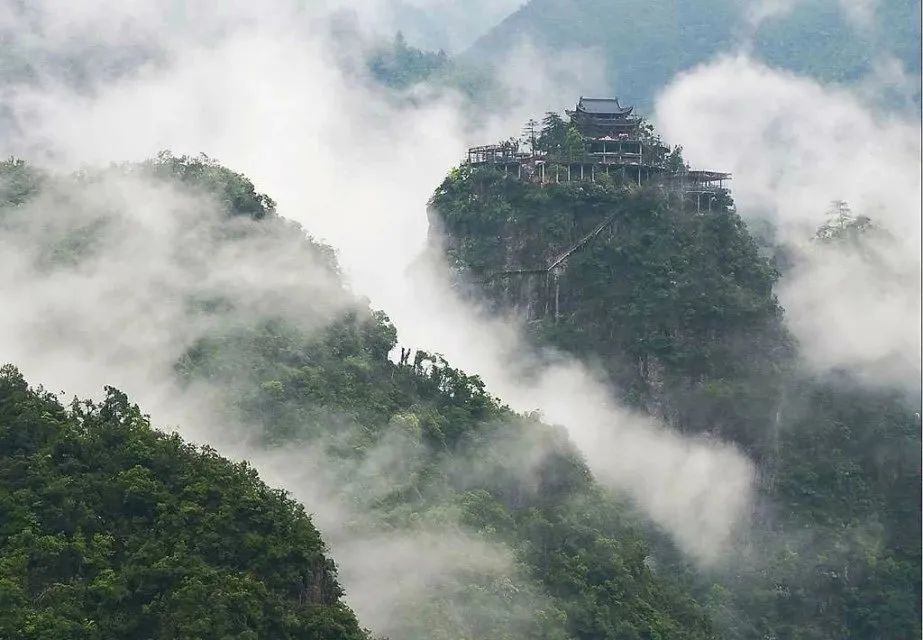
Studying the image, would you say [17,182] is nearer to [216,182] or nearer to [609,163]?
[216,182]

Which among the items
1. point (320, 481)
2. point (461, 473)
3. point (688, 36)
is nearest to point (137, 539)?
point (320, 481)

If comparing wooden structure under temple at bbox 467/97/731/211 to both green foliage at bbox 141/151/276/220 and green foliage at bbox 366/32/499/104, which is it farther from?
green foliage at bbox 366/32/499/104

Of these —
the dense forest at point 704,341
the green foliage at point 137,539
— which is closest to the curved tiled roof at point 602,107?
the dense forest at point 704,341

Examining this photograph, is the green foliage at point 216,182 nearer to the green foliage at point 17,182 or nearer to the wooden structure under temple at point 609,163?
the green foliage at point 17,182

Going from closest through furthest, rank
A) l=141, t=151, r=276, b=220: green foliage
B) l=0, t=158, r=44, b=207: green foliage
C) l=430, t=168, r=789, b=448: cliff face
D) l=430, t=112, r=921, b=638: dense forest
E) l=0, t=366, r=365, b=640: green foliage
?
l=0, t=366, r=365, b=640: green foliage < l=0, t=158, r=44, b=207: green foliage < l=141, t=151, r=276, b=220: green foliage < l=430, t=112, r=921, b=638: dense forest < l=430, t=168, r=789, b=448: cliff face

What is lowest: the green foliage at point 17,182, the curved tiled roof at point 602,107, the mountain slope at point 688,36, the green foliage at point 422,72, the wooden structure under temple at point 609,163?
the green foliage at point 17,182

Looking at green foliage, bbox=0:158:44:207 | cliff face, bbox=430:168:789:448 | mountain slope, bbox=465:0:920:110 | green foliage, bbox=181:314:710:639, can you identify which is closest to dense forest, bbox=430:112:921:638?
cliff face, bbox=430:168:789:448

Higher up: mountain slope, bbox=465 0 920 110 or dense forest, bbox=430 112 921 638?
mountain slope, bbox=465 0 920 110
